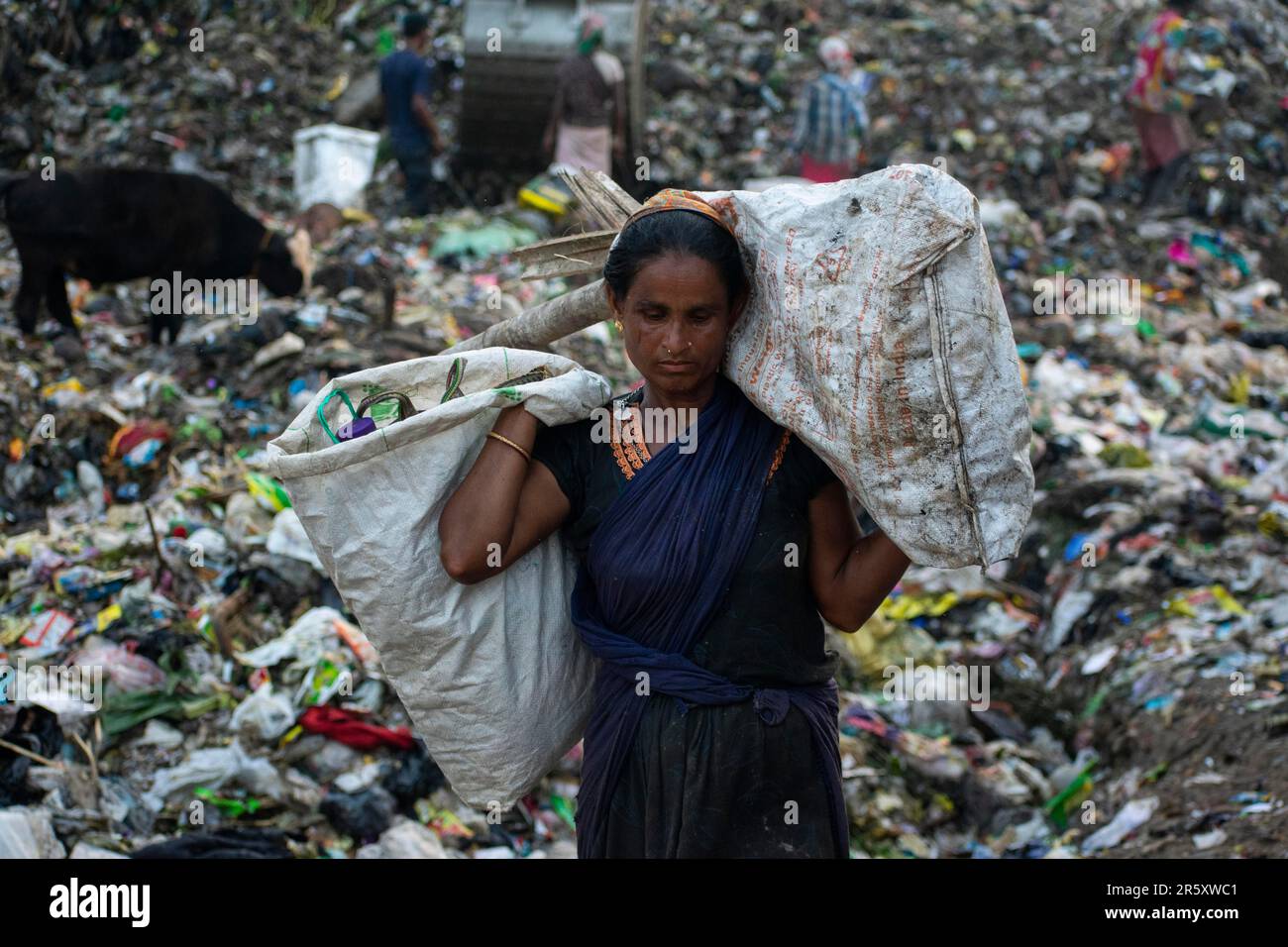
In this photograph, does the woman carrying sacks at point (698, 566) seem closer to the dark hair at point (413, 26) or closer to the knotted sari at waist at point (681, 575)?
the knotted sari at waist at point (681, 575)

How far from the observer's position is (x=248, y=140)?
10.9m

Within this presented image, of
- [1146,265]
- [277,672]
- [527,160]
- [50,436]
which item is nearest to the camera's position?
[277,672]

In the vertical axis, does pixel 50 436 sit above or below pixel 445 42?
below

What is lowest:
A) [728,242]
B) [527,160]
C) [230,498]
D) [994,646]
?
[994,646]

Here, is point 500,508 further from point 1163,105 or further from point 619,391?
point 1163,105

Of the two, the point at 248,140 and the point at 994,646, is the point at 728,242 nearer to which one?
the point at 994,646

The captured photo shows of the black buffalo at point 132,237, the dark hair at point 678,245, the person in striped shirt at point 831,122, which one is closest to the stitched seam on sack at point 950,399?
the dark hair at point 678,245

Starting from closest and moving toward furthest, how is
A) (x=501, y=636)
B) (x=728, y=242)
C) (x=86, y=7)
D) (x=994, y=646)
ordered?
(x=728, y=242) < (x=501, y=636) < (x=994, y=646) < (x=86, y=7)

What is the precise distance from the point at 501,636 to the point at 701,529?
405 mm

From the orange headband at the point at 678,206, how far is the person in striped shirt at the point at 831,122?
6871 millimetres

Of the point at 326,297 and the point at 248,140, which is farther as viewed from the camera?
the point at 248,140

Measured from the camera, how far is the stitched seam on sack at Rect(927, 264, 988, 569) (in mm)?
1655

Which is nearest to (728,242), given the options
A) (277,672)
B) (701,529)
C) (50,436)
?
(701,529)

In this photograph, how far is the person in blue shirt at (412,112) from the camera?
947 cm
